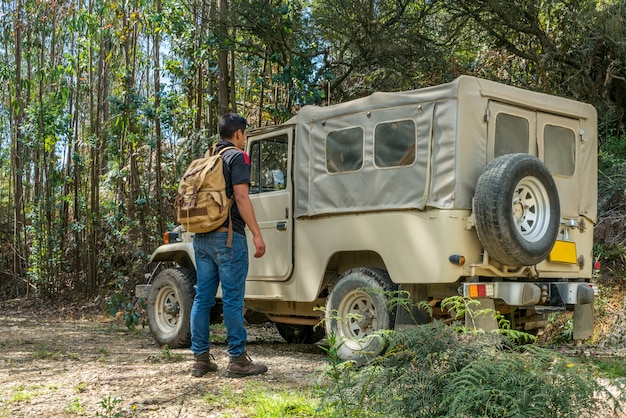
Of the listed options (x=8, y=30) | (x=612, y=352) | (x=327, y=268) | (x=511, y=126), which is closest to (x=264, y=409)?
(x=327, y=268)

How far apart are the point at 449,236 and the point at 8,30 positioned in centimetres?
1342

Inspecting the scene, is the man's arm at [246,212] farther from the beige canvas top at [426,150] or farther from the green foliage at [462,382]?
the green foliage at [462,382]

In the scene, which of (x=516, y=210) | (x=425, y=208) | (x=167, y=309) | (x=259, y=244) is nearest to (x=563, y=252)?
(x=516, y=210)

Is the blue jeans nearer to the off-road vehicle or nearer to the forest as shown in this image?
the off-road vehicle

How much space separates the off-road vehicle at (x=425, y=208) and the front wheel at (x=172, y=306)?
29mm

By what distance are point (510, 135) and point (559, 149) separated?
29.1 inches

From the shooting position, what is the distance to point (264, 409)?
167 inches

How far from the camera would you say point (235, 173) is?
5430 mm

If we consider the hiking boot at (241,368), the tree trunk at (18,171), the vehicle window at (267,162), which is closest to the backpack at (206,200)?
the hiking boot at (241,368)

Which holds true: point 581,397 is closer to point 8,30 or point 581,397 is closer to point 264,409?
point 264,409

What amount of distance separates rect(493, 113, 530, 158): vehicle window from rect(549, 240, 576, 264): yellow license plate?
0.86 m

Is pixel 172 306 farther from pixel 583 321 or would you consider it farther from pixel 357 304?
pixel 583 321

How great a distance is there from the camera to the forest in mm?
10773

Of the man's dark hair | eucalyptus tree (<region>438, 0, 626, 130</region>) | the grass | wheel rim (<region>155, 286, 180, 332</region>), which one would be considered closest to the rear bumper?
the grass
